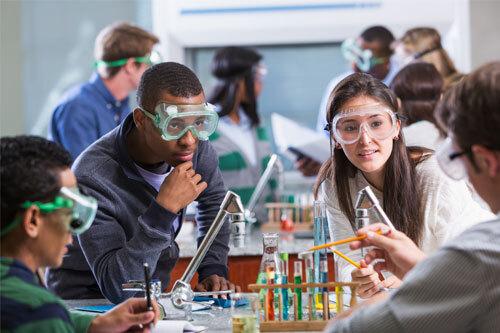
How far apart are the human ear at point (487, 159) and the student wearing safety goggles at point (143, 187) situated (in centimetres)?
102

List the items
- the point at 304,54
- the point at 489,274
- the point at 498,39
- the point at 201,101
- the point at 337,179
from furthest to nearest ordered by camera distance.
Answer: the point at 304,54 → the point at 498,39 → the point at 337,179 → the point at 201,101 → the point at 489,274

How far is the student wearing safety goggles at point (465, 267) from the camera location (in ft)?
4.45

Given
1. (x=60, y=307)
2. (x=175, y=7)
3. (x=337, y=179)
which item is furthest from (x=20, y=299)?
(x=175, y=7)

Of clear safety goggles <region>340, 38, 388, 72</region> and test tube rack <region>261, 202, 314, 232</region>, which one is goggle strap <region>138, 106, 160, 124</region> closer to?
test tube rack <region>261, 202, 314, 232</region>

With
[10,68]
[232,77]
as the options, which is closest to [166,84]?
[232,77]

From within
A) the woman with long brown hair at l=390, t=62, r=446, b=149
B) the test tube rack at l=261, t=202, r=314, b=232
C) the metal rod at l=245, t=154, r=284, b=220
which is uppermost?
the woman with long brown hair at l=390, t=62, r=446, b=149

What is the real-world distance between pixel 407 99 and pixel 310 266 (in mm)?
1858

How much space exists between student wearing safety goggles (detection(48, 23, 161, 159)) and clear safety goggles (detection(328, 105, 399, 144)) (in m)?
1.92

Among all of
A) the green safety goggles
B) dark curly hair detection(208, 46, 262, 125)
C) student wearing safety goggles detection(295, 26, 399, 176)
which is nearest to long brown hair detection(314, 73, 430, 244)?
the green safety goggles

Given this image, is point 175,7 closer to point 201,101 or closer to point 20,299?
point 201,101

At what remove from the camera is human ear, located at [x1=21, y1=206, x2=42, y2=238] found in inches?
59.2

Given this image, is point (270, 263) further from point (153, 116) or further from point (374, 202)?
point (153, 116)

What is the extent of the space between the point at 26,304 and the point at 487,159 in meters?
1.01

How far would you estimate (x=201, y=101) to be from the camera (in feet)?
7.70
